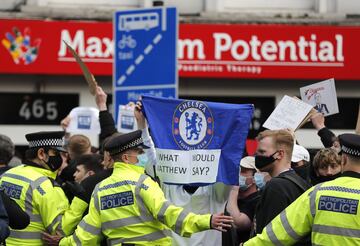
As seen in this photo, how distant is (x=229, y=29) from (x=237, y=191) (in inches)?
384

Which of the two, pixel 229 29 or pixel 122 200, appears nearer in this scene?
pixel 122 200

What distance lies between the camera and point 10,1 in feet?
62.7

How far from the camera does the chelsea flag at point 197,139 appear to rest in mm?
8789

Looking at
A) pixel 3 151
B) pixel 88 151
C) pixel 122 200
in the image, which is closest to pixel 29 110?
pixel 88 151

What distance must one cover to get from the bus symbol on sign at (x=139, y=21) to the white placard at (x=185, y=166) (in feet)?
11.6

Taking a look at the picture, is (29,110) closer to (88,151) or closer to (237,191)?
(88,151)

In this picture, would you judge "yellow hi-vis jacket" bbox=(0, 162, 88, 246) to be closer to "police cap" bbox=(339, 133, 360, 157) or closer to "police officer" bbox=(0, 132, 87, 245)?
"police officer" bbox=(0, 132, 87, 245)

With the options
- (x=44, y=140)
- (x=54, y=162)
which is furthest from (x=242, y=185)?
(x=44, y=140)

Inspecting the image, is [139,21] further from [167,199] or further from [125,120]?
[167,199]

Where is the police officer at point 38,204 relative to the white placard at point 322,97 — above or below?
below

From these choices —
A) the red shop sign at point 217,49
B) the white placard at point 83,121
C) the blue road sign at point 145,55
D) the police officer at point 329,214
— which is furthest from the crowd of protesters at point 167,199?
the red shop sign at point 217,49

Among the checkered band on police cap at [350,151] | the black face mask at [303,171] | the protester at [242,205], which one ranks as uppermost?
the checkered band on police cap at [350,151]

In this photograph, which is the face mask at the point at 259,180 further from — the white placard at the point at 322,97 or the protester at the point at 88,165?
the protester at the point at 88,165

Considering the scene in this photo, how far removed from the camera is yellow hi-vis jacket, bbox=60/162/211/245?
7891 millimetres
